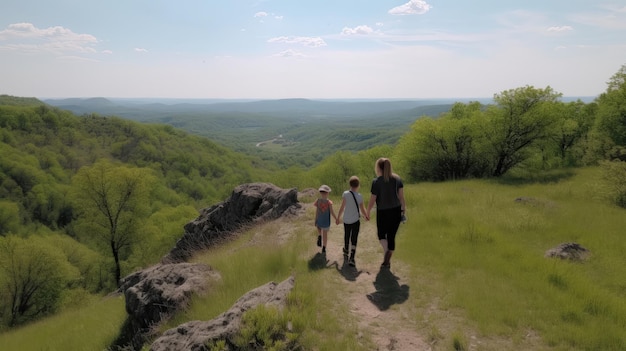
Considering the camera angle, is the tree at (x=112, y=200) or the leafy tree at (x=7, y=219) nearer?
the tree at (x=112, y=200)

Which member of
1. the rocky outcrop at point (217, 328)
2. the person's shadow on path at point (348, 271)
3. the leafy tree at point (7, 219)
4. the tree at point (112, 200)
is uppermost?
the rocky outcrop at point (217, 328)

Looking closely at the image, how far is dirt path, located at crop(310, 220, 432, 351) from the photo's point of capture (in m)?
6.03

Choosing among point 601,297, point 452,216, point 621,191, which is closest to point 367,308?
point 601,297

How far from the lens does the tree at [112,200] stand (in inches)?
1225

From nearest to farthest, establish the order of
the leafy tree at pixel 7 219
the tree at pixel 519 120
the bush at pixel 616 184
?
the bush at pixel 616 184
the tree at pixel 519 120
the leafy tree at pixel 7 219

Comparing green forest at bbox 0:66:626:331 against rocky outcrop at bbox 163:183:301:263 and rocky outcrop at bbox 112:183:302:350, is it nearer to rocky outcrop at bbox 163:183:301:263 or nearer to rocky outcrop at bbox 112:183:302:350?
rocky outcrop at bbox 163:183:301:263

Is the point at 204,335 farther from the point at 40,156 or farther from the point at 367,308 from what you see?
the point at 40,156

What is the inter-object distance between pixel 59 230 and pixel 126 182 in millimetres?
50587

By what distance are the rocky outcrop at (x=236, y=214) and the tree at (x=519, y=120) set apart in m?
21.1

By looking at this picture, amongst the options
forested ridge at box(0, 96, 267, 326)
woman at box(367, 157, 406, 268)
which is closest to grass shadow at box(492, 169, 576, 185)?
woman at box(367, 157, 406, 268)

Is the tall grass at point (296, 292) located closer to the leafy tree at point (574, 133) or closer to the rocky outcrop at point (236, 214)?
the rocky outcrop at point (236, 214)

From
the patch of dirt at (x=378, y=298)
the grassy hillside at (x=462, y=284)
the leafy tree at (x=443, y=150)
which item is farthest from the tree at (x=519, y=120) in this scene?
the patch of dirt at (x=378, y=298)

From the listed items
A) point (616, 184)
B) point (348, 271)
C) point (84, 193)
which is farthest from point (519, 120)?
point (84, 193)

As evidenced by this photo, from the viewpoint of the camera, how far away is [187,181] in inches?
3925
